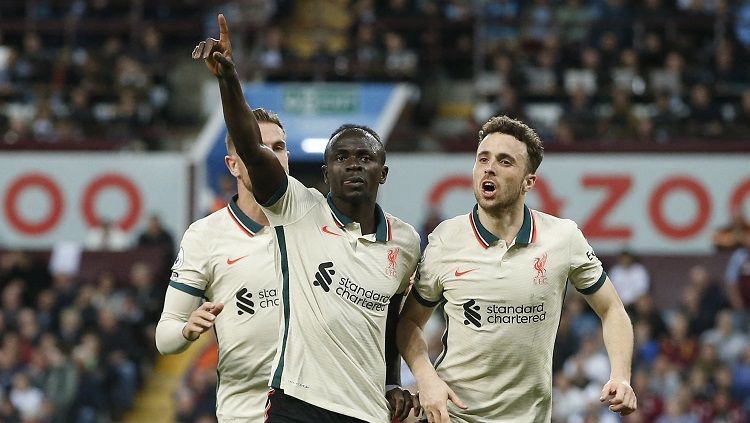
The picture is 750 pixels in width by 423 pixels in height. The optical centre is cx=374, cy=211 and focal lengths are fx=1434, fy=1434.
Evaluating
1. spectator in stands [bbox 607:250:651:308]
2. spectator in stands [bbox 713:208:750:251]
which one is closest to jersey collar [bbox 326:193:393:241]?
spectator in stands [bbox 607:250:651:308]

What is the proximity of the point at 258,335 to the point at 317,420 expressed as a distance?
0.89 meters

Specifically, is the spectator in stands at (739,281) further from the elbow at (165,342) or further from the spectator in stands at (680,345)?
the elbow at (165,342)

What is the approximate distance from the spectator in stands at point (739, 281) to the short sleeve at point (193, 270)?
8623 mm

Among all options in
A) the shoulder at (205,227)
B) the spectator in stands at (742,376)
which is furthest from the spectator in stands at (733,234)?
the shoulder at (205,227)

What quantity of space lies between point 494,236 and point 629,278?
29.4 feet

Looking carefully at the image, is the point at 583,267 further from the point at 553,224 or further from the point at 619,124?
the point at 619,124

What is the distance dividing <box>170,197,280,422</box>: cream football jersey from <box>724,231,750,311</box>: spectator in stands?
27.8 feet

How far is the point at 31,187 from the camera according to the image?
18.2m

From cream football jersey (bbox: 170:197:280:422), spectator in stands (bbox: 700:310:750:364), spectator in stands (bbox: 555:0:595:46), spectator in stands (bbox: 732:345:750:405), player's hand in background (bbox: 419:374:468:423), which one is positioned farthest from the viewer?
spectator in stands (bbox: 555:0:595:46)

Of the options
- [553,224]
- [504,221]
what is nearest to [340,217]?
[504,221]

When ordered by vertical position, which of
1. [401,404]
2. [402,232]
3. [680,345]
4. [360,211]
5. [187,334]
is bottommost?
[680,345]

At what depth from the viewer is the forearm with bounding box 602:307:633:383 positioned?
589 centimetres

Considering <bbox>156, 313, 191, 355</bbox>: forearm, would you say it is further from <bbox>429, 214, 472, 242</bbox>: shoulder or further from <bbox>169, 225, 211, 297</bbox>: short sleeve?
<bbox>429, 214, 472, 242</bbox>: shoulder

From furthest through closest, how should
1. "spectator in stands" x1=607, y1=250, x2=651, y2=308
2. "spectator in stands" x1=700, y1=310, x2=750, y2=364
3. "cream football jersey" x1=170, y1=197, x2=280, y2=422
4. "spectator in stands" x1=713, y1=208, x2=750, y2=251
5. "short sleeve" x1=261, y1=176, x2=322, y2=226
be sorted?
"spectator in stands" x1=713, y1=208, x2=750, y2=251 → "spectator in stands" x1=607, y1=250, x2=651, y2=308 → "spectator in stands" x1=700, y1=310, x2=750, y2=364 → "cream football jersey" x1=170, y1=197, x2=280, y2=422 → "short sleeve" x1=261, y1=176, x2=322, y2=226
